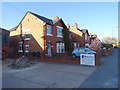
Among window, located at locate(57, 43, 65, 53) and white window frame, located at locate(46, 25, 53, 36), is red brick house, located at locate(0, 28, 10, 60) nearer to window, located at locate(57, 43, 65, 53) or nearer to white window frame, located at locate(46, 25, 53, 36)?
white window frame, located at locate(46, 25, 53, 36)

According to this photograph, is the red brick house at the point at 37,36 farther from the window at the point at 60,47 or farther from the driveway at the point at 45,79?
the driveway at the point at 45,79

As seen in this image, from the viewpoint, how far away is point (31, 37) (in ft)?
62.2

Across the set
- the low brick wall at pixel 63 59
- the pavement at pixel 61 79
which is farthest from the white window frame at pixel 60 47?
the pavement at pixel 61 79

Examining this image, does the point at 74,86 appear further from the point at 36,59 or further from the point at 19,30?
the point at 19,30

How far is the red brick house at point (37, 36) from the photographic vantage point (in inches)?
695

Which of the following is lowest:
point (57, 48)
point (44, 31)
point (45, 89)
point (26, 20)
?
point (45, 89)

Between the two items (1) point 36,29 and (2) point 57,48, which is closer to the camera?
(1) point 36,29

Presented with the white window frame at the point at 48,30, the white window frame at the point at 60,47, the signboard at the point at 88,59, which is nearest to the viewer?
the signboard at the point at 88,59

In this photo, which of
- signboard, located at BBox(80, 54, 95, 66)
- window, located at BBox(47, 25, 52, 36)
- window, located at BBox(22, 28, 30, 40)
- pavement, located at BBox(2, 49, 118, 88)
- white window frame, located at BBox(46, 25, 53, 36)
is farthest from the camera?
window, located at BBox(22, 28, 30, 40)

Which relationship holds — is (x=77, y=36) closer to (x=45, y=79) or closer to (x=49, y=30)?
(x=49, y=30)

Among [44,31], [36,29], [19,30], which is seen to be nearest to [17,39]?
[19,30]

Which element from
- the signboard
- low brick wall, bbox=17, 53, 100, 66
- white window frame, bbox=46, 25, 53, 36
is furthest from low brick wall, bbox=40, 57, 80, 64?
white window frame, bbox=46, 25, 53, 36

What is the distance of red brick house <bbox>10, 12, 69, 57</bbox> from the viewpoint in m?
17.7

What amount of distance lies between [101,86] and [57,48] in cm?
1528
